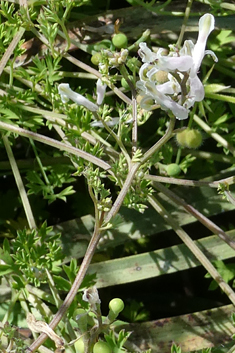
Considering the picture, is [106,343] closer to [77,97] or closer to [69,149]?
[69,149]

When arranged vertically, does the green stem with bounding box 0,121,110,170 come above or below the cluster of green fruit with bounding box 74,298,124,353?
above

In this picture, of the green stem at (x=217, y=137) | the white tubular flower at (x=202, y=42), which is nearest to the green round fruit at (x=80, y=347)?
the white tubular flower at (x=202, y=42)

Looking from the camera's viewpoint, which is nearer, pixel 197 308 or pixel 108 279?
pixel 108 279

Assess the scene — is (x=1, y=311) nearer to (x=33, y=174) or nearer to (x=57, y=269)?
(x=57, y=269)

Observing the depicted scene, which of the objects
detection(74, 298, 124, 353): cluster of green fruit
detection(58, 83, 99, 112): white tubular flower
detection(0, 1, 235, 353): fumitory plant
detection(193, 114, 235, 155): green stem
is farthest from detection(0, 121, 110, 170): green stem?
detection(193, 114, 235, 155): green stem

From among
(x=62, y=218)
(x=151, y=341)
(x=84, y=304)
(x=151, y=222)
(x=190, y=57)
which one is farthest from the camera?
(x=62, y=218)

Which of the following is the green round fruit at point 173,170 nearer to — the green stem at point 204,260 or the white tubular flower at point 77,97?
the green stem at point 204,260

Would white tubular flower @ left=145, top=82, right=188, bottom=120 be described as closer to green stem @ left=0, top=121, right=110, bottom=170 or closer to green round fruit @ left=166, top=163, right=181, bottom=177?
green stem @ left=0, top=121, right=110, bottom=170

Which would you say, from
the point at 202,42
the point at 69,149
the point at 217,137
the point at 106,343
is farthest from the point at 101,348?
the point at 217,137

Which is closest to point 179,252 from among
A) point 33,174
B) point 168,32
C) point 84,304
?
point 84,304
